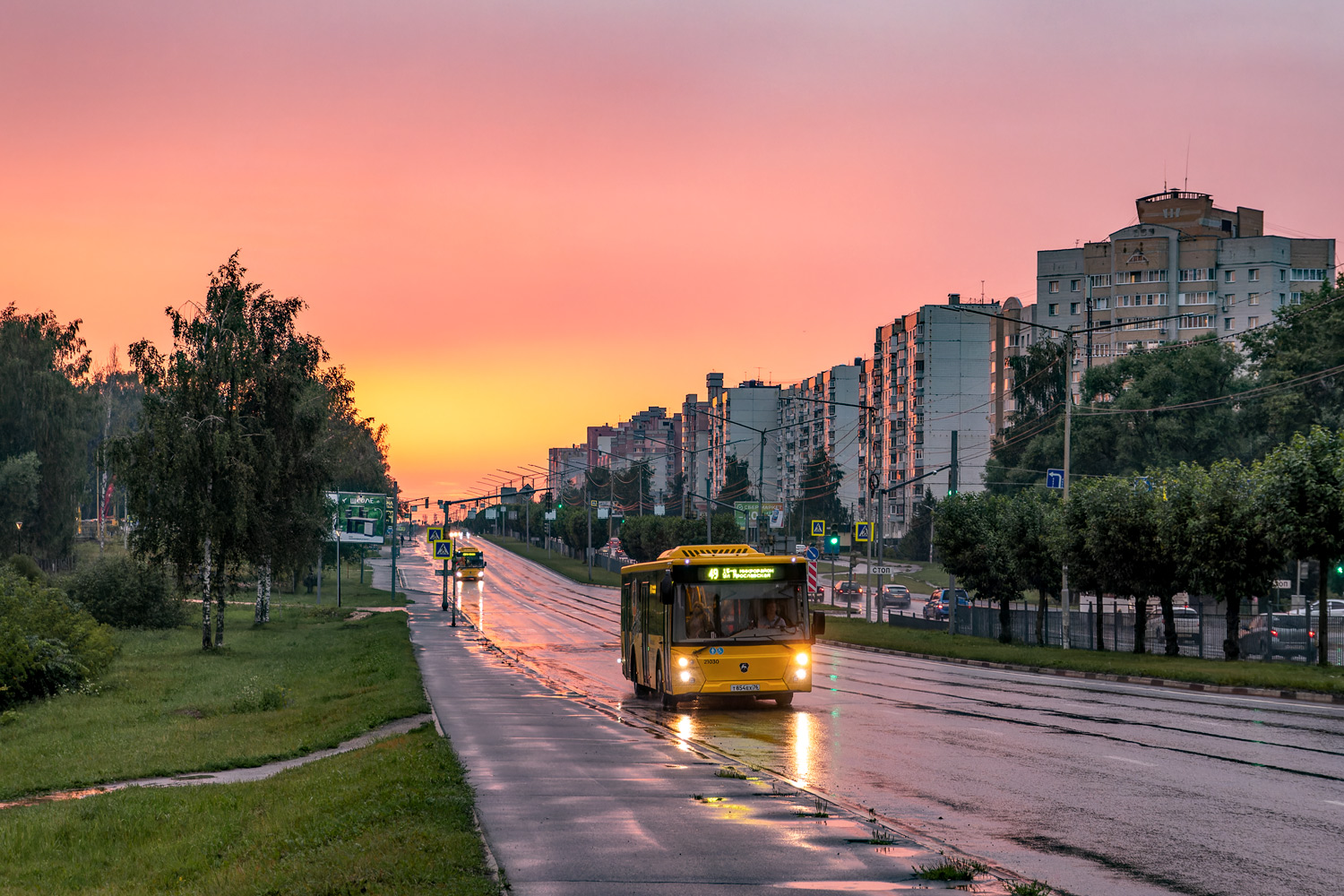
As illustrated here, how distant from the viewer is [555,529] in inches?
7062

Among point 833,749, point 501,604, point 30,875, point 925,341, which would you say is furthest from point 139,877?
point 925,341

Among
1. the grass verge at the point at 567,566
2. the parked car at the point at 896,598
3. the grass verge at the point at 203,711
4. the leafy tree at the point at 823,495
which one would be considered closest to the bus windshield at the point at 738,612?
the grass verge at the point at 203,711

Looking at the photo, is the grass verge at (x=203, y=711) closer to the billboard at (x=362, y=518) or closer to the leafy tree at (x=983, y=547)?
the leafy tree at (x=983, y=547)

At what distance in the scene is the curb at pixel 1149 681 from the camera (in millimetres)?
28044

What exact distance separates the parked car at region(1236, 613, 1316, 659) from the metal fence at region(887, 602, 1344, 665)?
0.10 ft

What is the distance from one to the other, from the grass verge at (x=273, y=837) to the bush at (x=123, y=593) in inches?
1776

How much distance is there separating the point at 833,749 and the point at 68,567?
7906 centimetres

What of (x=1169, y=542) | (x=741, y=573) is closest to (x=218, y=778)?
(x=741, y=573)

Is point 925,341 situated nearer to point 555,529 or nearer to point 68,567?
point 555,529

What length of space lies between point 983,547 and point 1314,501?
18.3 m

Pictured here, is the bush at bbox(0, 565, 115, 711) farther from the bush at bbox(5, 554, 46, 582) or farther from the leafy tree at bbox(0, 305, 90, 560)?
the leafy tree at bbox(0, 305, 90, 560)

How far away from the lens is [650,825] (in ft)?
38.1

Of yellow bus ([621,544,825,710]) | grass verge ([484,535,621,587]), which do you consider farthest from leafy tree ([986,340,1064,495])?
yellow bus ([621,544,825,710])

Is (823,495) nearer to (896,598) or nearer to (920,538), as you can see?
(920,538)
